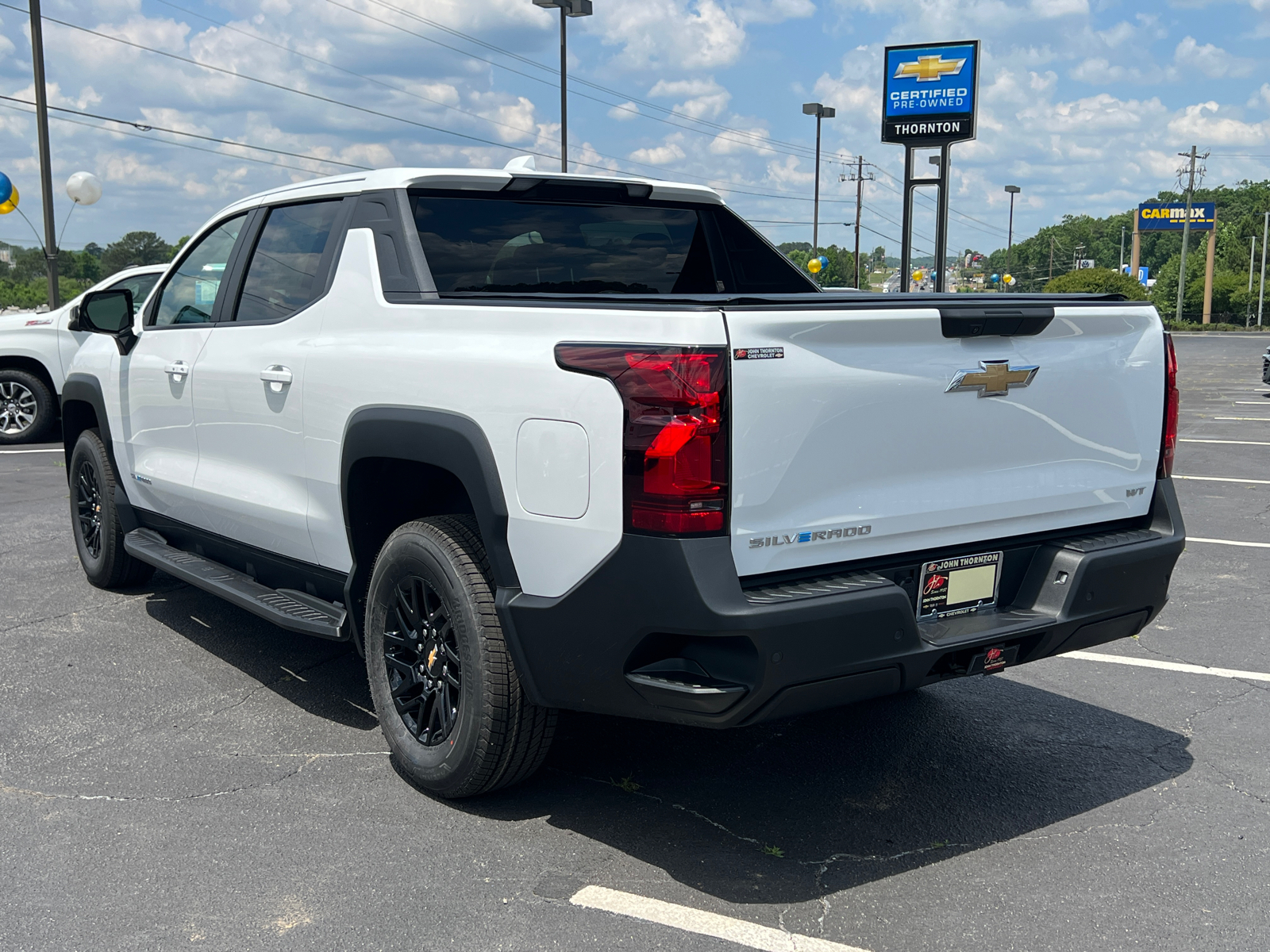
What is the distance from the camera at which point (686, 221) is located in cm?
491

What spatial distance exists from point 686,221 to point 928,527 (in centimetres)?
219

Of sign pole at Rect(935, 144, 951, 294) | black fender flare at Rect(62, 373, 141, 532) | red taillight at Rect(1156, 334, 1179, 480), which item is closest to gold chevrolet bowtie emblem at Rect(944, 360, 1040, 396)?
red taillight at Rect(1156, 334, 1179, 480)

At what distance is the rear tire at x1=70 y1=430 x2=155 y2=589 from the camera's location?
5910mm

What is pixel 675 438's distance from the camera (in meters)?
2.77

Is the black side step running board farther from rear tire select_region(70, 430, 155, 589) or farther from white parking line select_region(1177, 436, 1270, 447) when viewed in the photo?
white parking line select_region(1177, 436, 1270, 447)

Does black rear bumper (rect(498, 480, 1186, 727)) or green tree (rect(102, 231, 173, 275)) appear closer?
black rear bumper (rect(498, 480, 1186, 727))

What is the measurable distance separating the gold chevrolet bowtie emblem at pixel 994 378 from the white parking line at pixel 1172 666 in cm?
199

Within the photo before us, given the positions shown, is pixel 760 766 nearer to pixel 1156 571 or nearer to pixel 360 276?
pixel 1156 571

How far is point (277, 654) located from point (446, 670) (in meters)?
2.00

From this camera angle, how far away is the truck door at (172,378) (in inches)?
195

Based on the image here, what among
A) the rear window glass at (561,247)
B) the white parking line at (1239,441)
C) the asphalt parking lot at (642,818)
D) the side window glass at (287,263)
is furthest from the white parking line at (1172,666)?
the white parking line at (1239,441)

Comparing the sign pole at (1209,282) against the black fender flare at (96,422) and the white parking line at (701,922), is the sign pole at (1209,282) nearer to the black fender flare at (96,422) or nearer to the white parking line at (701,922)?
the black fender flare at (96,422)

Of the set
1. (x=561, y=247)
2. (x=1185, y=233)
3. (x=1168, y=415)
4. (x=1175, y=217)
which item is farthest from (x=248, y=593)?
(x=1175, y=217)

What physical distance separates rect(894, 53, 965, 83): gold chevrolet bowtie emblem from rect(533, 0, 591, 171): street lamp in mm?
7310
